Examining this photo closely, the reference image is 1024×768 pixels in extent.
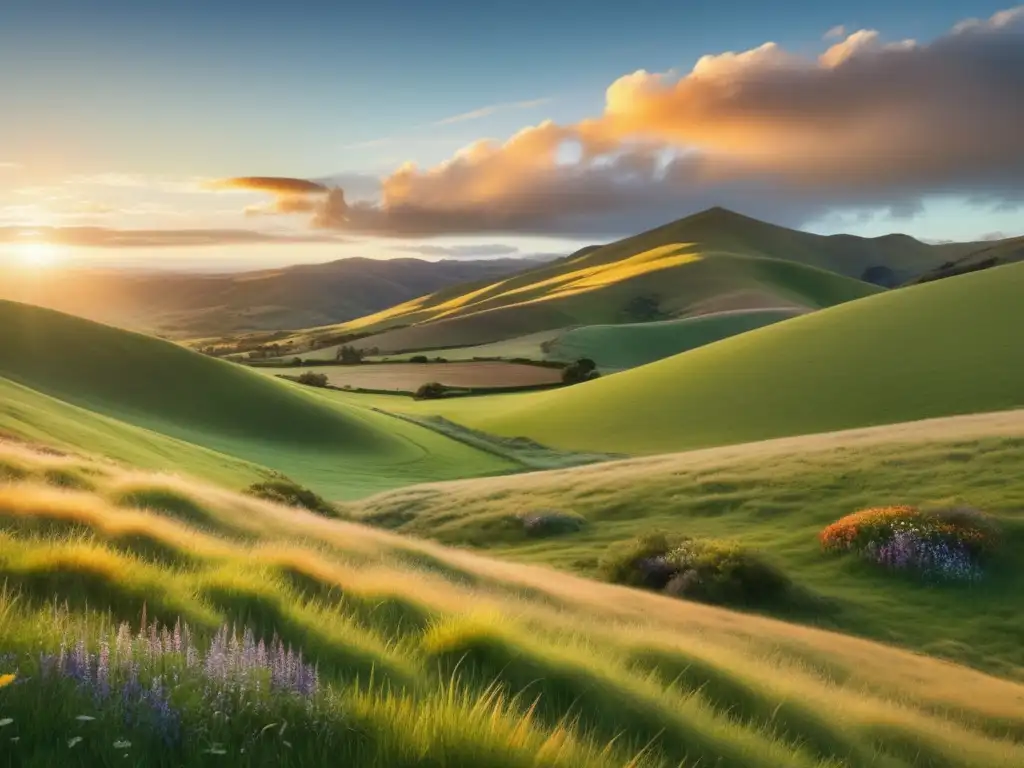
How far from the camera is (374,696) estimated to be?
14.8ft

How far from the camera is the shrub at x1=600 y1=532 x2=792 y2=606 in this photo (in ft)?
76.6

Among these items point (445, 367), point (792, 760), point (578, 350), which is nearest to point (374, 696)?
point (792, 760)

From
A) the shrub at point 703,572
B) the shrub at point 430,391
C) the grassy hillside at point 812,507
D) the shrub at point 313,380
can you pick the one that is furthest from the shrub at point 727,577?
the shrub at point 313,380

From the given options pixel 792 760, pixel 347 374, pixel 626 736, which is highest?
pixel 626 736

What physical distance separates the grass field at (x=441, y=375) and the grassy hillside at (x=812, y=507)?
6395 cm

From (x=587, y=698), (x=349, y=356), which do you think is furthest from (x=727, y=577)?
(x=349, y=356)

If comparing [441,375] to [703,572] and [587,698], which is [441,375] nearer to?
[703,572]

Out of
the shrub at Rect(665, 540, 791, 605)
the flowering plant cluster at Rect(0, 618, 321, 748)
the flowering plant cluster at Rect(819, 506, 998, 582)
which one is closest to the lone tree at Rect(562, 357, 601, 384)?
the flowering plant cluster at Rect(819, 506, 998, 582)

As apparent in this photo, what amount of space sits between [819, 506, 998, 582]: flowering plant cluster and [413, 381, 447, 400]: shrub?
3125 inches

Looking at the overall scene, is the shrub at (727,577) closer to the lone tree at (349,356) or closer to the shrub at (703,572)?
the shrub at (703,572)

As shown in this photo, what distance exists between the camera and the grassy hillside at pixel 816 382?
63.4 m

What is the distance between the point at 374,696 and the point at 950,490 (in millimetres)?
30227

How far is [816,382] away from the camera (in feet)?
235

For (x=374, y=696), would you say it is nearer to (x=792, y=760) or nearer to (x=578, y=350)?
(x=792, y=760)
